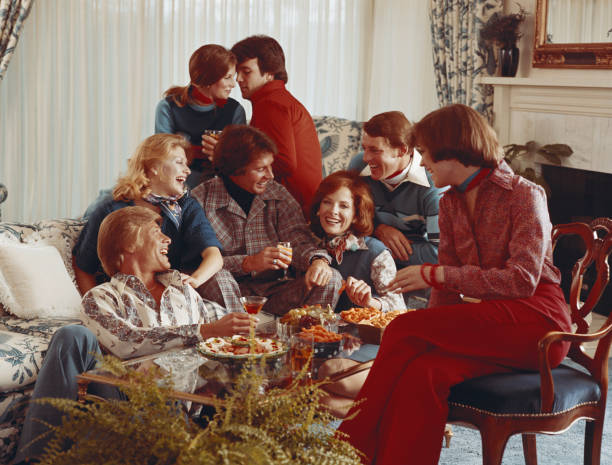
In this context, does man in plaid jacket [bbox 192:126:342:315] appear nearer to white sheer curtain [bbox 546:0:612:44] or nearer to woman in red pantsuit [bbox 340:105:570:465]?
woman in red pantsuit [bbox 340:105:570:465]

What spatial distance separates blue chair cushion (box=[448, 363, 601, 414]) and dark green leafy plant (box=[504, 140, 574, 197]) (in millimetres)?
2576

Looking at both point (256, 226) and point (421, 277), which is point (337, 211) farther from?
point (421, 277)

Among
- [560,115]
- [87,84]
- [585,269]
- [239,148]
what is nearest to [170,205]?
[239,148]

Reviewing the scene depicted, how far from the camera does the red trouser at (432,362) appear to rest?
196 cm

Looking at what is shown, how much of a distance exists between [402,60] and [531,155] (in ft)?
4.86

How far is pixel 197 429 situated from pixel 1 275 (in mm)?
1773

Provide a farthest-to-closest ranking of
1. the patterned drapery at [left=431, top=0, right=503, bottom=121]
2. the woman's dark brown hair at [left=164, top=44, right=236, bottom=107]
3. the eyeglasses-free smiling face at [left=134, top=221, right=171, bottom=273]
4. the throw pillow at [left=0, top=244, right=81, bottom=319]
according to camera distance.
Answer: the patterned drapery at [left=431, top=0, right=503, bottom=121], the woman's dark brown hair at [left=164, top=44, right=236, bottom=107], the throw pillow at [left=0, top=244, right=81, bottom=319], the eyeglasses-free smiling face at [left=134, top=221, right=171, bottom=273]

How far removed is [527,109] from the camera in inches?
192

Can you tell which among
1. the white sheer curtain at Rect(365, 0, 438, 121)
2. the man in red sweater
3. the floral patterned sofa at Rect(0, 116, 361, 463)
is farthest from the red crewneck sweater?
the white sheer curtain at Rect(365, 0, 438, 121)

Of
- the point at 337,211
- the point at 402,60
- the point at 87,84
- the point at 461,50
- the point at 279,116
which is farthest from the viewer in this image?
the point at 402,60

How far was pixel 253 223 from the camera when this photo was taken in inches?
128

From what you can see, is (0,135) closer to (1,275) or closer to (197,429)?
(1,275)

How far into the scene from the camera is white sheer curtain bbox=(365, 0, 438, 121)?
5.70 metres

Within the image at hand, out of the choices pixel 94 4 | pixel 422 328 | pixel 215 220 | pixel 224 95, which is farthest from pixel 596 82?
pixel 94 4
